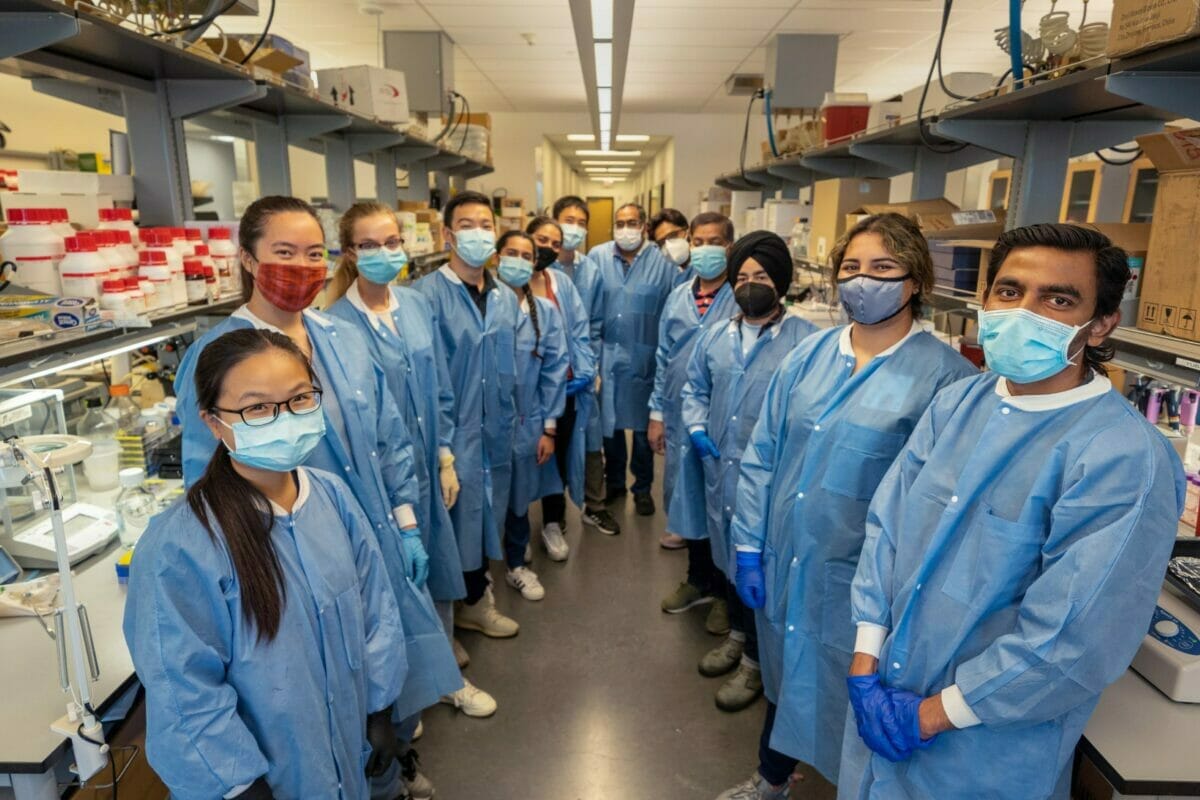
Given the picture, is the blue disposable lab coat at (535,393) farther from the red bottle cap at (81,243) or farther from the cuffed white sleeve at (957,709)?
the cuffed white sleeve at (957,709)

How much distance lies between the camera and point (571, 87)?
7.56 meters

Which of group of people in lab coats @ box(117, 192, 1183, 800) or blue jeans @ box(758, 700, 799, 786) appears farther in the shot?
blue jeans @ box(758, 700, 799, 786)

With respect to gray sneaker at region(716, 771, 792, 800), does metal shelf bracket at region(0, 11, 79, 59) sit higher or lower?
higher

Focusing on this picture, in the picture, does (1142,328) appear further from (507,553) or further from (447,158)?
(447,158)

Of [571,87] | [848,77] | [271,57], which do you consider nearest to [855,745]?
[271,57]

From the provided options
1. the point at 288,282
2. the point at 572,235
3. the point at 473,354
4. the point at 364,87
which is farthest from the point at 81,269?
the point at 572,235

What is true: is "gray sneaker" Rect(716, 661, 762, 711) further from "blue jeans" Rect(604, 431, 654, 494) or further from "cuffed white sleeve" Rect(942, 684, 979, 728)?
"blue jeans" Rect(604, 431, 654, 494)

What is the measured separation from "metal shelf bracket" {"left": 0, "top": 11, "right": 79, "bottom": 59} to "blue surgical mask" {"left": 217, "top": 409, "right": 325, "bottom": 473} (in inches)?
27.8

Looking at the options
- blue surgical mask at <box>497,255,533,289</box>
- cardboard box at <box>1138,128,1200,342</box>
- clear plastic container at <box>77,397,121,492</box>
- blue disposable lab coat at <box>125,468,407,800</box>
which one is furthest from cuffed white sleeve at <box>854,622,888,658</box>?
clear plastic container at <box>77,397,121,492</box>

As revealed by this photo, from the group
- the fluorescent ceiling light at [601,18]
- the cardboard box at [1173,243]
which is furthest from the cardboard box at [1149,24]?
the fluorescent ceiling light at [601,18]

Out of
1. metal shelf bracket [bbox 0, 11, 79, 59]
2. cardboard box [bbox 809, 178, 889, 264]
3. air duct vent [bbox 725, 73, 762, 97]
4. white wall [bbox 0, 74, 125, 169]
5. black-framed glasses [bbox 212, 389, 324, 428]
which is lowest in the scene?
black-framed glasses [bbox 212, 389, 324, 428]

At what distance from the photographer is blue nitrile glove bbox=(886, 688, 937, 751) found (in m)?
1.30

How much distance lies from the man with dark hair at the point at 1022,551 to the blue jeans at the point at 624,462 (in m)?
2.80

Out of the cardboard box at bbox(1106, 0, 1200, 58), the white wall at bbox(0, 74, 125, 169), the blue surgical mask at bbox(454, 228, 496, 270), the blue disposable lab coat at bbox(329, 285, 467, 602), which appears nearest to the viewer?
the cardboard box at bbox(1106, 0, 1200, 58)
